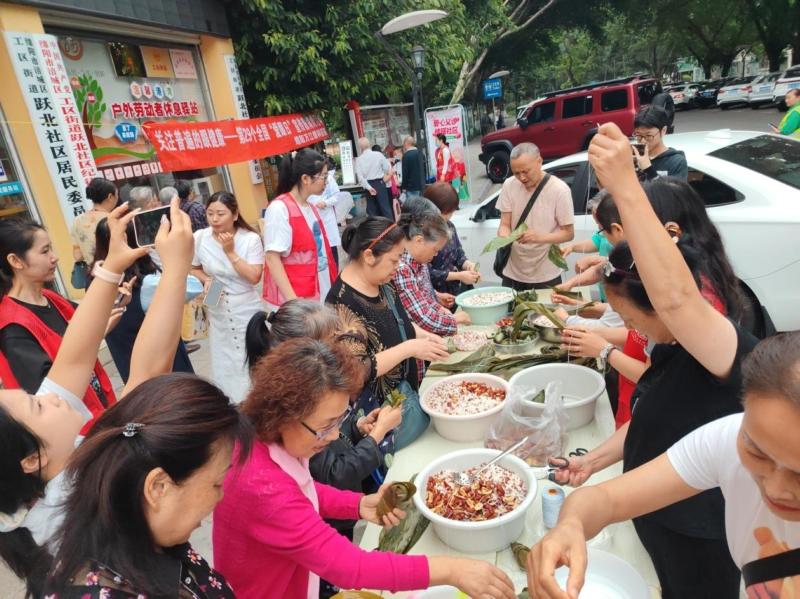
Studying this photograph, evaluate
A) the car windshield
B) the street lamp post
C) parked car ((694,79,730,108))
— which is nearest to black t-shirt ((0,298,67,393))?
the car windshield

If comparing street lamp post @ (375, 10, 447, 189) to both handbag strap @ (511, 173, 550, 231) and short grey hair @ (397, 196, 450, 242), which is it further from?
short grey hair @ (397, 196, 450, 242)

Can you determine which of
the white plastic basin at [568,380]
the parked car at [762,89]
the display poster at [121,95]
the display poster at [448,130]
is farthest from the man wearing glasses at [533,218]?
the parked car at [762,89]

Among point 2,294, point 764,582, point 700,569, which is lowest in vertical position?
point 700,569

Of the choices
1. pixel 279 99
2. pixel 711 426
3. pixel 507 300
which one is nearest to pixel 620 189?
pixel 711 426

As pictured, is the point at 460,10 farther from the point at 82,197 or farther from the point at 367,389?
the point at 367,389

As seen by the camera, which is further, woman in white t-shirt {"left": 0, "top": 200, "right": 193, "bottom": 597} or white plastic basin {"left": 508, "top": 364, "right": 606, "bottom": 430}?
white plastic basin {"left": 508, "top": 364, "right": 606, "bottom": 430}

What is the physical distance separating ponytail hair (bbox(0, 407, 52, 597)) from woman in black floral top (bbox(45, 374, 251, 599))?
0.32 meters

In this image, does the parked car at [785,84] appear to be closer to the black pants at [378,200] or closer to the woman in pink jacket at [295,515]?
the black pants at [378,200]

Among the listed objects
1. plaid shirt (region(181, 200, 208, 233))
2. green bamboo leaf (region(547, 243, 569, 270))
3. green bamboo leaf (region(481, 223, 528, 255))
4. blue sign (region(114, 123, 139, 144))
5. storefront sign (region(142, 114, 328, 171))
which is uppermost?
blue sign (region(114, 123, 139, 144))

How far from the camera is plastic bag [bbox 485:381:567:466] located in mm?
1926

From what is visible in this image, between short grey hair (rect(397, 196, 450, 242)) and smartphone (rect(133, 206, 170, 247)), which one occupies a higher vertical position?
smartphone (rect(133, 206, 170, 247))

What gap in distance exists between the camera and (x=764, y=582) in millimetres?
907

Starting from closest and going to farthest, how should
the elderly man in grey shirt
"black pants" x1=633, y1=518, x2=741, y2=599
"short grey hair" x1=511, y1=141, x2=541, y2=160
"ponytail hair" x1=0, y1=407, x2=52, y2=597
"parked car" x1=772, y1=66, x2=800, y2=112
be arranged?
"ponytail hair" x1=0, y1=407, x2=52, y2=597, "black pants" x1=633, y1=518, x2=741, y2=599, "short grey hair" x1=511, y1=141, x2=541, y2=160, the elderly man in grey shirt, "parked car" x1=772, y1=66, x2=800, y2=112

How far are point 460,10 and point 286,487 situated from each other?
13054mm
